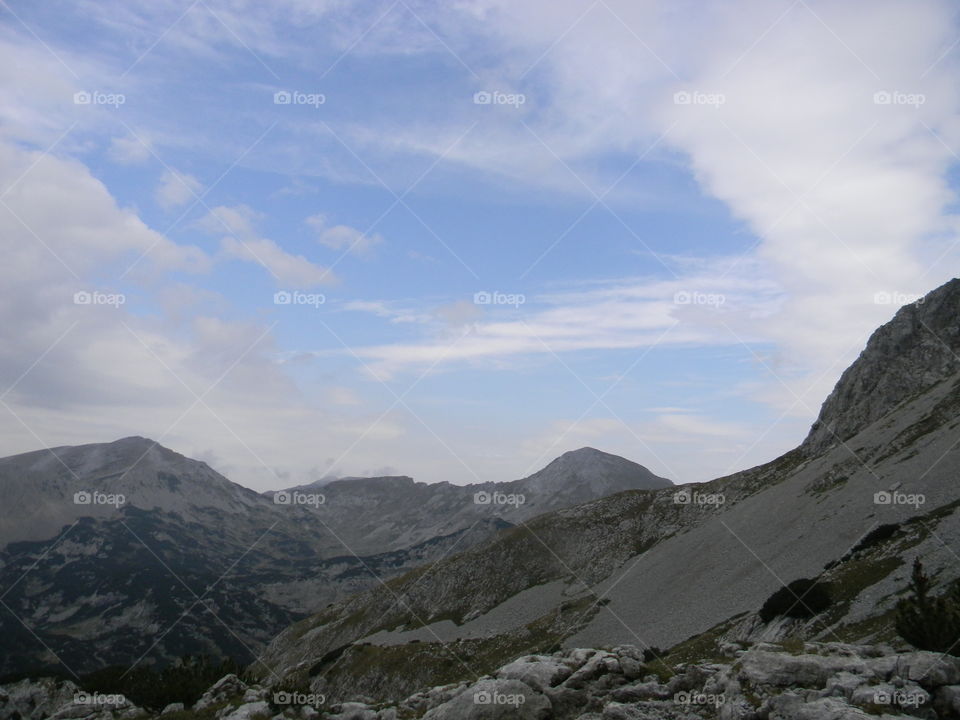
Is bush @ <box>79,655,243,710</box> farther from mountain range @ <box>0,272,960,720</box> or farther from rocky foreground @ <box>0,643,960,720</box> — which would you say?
rocky foreground @ <box>0,643,960,720</box>

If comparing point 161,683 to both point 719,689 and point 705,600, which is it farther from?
point 705,600

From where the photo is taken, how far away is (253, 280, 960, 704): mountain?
133 feet

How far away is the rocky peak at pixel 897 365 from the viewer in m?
83.3

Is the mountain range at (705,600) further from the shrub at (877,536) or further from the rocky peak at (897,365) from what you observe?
the rocky peak at (897,365)

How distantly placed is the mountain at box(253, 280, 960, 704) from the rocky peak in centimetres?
23

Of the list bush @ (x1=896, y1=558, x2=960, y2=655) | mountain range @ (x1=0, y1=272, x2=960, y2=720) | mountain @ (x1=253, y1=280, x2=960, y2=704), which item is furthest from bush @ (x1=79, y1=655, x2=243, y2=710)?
bush @ (x1=896, y1=558, x2=960, y2=655)

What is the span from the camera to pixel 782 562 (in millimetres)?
51969

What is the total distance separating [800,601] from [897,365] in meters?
64.7

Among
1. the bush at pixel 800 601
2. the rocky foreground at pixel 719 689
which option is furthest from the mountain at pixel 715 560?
the rocky foreground at pixel 719 689

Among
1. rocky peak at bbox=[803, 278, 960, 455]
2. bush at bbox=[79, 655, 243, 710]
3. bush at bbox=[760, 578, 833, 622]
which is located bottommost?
bush at bbox=[79, 655, 243, 710]

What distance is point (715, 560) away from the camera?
62281 millimetres

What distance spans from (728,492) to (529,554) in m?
29.0

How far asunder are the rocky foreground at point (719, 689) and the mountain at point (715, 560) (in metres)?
9.88

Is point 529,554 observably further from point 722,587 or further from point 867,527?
point 867,527
